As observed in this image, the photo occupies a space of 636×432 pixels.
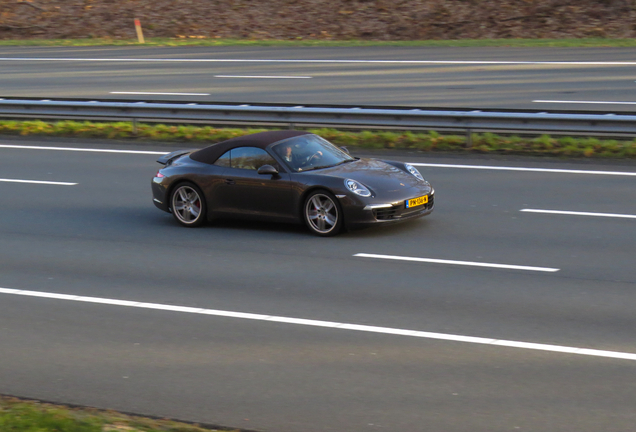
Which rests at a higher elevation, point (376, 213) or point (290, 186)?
point (290, 186)

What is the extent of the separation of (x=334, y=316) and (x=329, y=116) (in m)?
10.3

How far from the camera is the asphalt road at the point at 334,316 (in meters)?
6.25

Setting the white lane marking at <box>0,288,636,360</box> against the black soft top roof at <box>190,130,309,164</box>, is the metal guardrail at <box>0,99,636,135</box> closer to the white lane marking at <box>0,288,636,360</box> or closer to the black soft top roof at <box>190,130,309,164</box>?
the black soft top roof at <box>190,130,309,164</box>

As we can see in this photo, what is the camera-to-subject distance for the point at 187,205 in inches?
481

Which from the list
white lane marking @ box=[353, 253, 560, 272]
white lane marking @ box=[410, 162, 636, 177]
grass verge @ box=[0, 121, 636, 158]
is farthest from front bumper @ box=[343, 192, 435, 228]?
grass verge @ box=[0, 121, 636, 158]

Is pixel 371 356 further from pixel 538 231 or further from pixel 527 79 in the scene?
pixel 527 79

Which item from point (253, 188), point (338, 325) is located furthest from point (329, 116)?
point (338, 325)

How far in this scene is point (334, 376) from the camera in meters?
6.76

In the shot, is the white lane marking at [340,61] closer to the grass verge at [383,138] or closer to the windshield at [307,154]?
the grass verge at [383,138]

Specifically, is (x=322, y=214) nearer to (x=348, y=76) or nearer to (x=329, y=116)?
(x=329, y=116)

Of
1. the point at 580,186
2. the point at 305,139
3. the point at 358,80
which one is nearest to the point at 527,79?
the point at 358,80

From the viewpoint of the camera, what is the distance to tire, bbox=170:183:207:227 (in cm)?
1212

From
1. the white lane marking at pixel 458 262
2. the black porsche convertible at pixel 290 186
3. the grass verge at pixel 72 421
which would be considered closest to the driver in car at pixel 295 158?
the black porsche convertible at pixel 290 186

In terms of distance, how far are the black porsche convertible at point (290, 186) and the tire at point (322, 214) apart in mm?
12
